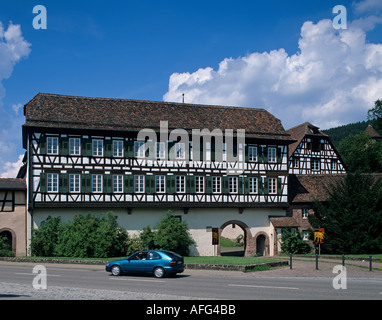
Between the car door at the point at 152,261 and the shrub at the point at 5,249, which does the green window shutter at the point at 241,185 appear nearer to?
the shrub at the point at 5,249

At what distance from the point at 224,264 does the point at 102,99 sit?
2050cm

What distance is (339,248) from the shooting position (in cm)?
4012

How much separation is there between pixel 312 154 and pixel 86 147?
34674 millimetres

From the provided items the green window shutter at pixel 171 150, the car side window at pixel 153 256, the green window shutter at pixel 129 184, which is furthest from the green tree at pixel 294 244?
the car side window at pixel 153 256

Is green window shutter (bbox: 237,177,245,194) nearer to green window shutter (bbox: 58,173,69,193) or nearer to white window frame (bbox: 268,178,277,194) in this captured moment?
white window frame (bbox: 268,178,277,194)

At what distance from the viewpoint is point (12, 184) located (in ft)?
129

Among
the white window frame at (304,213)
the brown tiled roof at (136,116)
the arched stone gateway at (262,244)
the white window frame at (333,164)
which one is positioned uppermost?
the brown tiled roof at (136,116)

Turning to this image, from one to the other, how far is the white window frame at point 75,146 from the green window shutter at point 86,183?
5.88 feet

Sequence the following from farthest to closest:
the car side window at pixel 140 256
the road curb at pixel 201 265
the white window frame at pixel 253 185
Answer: the white window frame at pixel 253 185 → the road curb at pixel 201 265 → the car side window at pixel 140 256

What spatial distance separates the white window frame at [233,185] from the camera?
42.9 m

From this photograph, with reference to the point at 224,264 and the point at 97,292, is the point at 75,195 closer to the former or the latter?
the point at 224,264

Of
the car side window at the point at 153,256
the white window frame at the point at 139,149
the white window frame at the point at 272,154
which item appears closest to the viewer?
the car side window at the point at 153,256

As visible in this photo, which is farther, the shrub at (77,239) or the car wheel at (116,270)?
the shrub at (77,239)
